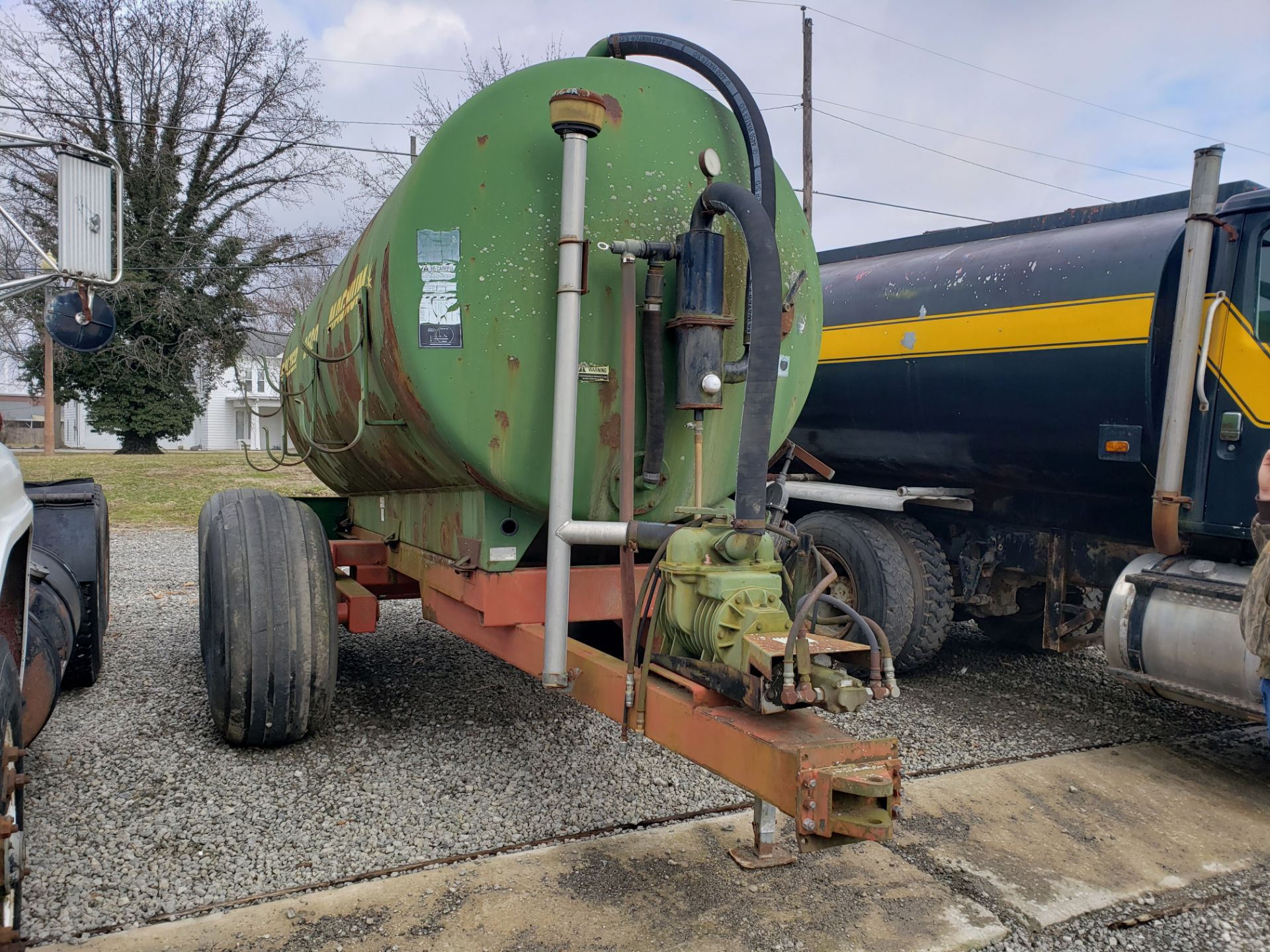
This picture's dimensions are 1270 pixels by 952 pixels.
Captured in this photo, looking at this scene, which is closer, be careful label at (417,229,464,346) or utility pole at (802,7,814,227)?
be careful label at (417,229,464,346)

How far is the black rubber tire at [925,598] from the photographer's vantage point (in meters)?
5.57

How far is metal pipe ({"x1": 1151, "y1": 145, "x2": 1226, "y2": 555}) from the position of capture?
4254 millimetres

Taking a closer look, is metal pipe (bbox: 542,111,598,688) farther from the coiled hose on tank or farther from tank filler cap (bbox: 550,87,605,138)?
the coiled hose on tank

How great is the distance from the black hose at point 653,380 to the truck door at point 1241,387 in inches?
106

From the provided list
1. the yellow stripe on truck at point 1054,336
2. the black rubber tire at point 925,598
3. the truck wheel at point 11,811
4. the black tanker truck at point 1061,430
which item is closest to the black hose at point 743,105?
the black tanker truck at point 1061,430

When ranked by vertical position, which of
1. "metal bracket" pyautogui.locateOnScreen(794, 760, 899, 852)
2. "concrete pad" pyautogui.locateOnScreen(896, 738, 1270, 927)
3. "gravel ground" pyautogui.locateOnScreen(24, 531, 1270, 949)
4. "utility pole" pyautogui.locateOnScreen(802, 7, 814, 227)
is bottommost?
"gravel ground" pyautogui.locateOnScreen(24, 531, 1270, 949)

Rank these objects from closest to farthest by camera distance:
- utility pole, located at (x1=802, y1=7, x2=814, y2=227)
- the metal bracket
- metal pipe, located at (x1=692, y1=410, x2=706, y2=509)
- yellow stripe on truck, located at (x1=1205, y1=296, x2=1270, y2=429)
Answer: the metal bracket
metal pipe, located at (x1=692, y1=410, x2=706, y2=509)
yellow stripe on truck, located at (x1=1205, y1=296, x2=1270, y2=429)
utility pole, located at (x1=802, y1=7, x2=814, y2=227)

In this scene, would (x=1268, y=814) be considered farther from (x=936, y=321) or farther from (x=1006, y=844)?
(x=936, y=321)

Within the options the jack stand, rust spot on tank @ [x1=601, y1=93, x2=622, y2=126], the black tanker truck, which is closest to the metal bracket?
the jack stand

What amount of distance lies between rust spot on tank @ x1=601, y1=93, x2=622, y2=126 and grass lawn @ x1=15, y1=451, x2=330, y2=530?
9536mm

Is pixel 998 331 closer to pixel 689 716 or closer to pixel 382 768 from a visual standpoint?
pixel 689 716

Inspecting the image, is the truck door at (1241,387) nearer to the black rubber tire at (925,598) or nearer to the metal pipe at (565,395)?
the black rubber tire at (925,598)

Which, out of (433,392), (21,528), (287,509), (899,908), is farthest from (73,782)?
(899,908)

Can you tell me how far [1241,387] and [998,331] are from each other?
4.02ft
